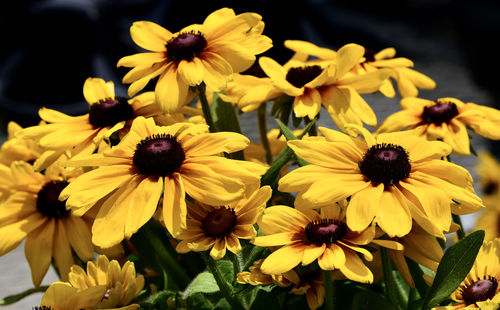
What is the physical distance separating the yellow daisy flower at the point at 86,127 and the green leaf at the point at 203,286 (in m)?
0.17

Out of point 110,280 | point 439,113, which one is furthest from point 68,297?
point 439,113

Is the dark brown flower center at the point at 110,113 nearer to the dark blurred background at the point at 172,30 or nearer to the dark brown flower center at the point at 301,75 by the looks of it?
the dark brown flower center at the point at 301,75

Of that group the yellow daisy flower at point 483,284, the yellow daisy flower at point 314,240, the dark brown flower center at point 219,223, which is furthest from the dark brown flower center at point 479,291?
the dark brown flower center at point 219,223

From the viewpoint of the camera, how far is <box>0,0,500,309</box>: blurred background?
3.87m

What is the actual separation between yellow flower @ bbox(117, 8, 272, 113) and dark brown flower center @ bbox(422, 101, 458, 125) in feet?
0.70

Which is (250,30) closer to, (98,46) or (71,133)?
(71,133)

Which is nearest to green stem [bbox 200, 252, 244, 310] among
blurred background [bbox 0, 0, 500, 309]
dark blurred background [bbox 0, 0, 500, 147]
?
blurred background [bbox 0, 0, 500, 309]

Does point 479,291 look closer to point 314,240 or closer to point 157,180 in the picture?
point 314,240

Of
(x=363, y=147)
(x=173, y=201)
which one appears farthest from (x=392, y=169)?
(x=173, y=201)

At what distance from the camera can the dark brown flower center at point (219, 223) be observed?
1.96 ft

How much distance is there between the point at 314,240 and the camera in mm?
559

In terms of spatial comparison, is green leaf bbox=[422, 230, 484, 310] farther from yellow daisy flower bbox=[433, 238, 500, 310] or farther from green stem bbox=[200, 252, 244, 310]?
green stem bbox=[200, 252, 244, 310]

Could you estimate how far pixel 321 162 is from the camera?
0.56 metres

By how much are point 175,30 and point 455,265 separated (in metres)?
3.99
